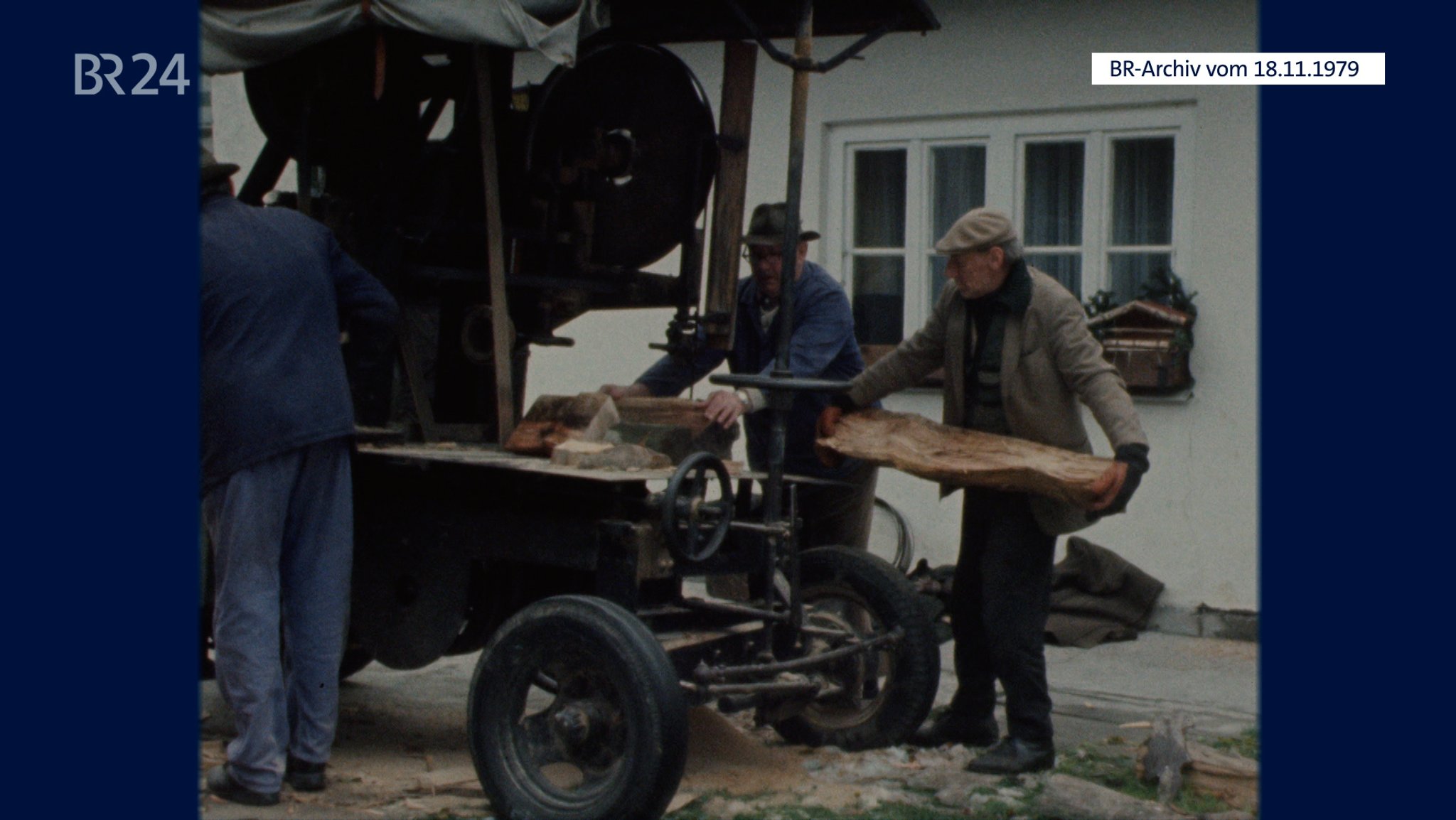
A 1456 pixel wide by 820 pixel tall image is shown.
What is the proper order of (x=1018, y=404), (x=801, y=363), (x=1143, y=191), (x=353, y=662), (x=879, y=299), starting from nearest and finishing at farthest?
(x=1018, y=404) → (x=801, y=363) → (x=353, y=662) → (x=1143, y=191) → (x=879, y=299)

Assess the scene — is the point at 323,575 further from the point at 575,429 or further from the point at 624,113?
the point at 624,113

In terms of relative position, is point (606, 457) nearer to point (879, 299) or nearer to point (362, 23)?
point (362, 23)

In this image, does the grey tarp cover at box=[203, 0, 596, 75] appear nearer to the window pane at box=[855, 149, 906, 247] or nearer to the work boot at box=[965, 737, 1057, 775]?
the work boot at box=[965, 737, 1057, 775]

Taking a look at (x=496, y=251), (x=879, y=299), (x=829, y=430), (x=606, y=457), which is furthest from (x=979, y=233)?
(x=879, y=299)

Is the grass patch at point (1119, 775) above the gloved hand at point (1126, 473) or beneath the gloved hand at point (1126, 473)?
beneath

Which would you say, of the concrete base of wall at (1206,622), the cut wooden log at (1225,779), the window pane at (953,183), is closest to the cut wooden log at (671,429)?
the cut wooden log at (1225,779)

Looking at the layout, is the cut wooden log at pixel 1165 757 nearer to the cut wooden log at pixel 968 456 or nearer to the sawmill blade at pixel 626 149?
the cut wooden log at pixel 968 456

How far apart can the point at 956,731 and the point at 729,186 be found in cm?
204

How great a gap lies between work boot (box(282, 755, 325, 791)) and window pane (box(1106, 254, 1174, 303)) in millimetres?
5080

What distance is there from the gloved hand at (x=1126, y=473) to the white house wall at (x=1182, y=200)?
3436 mm

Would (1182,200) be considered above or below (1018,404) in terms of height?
above

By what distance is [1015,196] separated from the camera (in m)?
9.30

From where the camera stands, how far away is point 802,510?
273 inches

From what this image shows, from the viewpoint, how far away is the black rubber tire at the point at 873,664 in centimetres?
592
